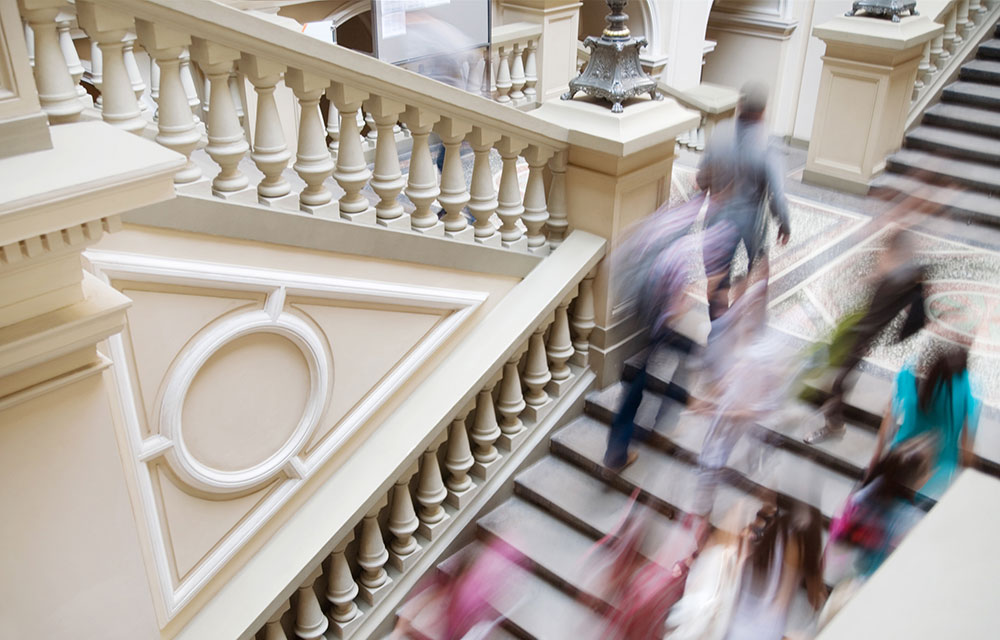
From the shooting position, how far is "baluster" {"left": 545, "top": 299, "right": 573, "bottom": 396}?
4285 mm

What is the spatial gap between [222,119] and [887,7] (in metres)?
5.29

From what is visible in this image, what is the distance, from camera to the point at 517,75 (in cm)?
864

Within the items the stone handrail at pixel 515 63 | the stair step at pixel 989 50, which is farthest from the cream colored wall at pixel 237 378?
the stair step at pixel 989 50

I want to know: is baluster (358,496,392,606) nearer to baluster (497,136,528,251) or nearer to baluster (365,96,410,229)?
baluster (365,96,410,229)

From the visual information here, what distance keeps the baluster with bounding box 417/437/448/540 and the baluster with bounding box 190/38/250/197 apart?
146 cm

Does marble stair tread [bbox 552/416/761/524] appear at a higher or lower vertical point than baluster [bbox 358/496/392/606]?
higher

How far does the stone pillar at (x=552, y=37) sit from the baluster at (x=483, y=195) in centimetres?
513

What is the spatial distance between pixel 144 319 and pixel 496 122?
1652 mm

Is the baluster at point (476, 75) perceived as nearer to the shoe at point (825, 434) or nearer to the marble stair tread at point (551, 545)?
the marble stair tread at point (551, 545)

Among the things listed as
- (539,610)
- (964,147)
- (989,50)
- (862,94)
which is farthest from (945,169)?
(539,610)

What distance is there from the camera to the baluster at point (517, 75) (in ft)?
28.1

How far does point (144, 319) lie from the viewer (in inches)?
112

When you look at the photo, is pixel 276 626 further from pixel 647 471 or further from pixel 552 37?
pixel 552 37

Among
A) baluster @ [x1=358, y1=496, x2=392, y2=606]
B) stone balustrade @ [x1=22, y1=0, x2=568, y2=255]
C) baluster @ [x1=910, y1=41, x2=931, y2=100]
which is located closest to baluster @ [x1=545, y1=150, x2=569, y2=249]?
stone balustrade @ [x1=22, y1=0, x2=568, y2=255]
